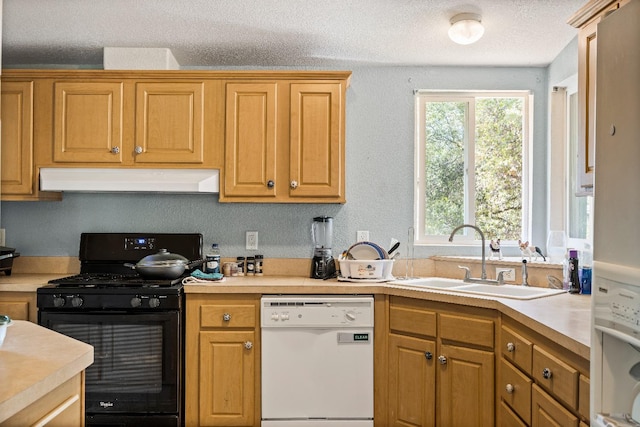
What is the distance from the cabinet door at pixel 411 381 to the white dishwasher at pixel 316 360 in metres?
0.13

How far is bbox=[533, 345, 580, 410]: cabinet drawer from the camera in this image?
1.63 metres

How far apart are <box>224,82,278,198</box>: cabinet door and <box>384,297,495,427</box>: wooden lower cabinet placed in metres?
1.09

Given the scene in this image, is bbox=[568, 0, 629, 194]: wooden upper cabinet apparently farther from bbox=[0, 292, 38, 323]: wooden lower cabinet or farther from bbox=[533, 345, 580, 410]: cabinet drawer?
bbox=[0, 292, 38, 323]: wooden lower cabinet

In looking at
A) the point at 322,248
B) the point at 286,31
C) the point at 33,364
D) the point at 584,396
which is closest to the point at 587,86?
the point at 584,396

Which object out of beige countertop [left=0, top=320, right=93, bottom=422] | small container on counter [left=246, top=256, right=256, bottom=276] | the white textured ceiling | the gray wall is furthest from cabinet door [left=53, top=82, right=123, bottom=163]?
beige countertop [left=0, top=320, right=93, bottom=422]

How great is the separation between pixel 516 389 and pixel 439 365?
596 mm

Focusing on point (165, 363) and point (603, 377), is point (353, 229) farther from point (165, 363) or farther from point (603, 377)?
point (603, 377)

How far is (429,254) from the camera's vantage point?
3562 millimetres

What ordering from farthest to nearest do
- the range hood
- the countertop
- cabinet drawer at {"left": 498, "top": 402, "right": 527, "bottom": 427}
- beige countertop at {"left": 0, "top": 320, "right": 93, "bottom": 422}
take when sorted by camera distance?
the range hood, cabinet drawer at {"left": 498, "top": 402, "right": 527, "bottom": 427}, the countertop, beige countertop at {"left": 0, "top": 320, "right": 93, "bottom": 422}

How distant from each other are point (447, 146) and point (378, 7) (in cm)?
124

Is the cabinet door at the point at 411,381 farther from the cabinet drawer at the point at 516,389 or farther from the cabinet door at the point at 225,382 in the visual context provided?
the cabinet door at the point at 225,382

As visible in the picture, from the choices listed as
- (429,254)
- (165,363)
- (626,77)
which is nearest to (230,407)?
(165,363)

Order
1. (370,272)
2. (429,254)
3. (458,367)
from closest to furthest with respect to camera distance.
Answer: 1. (458,367)
2. (370,272)
3. (429,254)

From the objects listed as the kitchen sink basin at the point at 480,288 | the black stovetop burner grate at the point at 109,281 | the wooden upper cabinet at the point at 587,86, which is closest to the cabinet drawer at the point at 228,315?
the black stovetop burner grate at the point at 109,281
